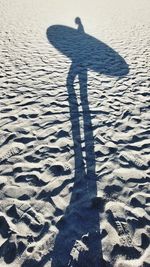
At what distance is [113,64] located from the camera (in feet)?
34.6

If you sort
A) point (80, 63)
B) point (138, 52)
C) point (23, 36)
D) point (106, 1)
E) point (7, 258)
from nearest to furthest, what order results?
1. point (7, 258)
2. point (80, 63)
3. point (138, 52)
4. point (23, 36)
5. point (106, 1)

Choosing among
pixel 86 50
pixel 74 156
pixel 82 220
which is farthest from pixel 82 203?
pixel 86 50

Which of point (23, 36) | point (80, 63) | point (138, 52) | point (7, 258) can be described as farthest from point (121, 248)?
point (23, 36)

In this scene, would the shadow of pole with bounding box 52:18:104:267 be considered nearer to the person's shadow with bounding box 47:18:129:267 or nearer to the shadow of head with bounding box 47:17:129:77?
the person's shadow with bounding box 47:18:129:267

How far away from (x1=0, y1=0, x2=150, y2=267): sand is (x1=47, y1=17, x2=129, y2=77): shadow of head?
8cm

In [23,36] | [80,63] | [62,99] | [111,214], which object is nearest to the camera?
[111,214]

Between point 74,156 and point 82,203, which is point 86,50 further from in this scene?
point 82,203

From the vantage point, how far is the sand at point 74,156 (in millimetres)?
3873

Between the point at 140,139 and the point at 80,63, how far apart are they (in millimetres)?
5226

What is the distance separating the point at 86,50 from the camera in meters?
11.9

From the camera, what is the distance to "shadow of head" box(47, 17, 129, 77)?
10102 millimetres

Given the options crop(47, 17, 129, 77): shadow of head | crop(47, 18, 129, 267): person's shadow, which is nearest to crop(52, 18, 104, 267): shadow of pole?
crop(47, 18, 129, 267): person's shadow

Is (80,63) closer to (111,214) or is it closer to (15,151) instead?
(15,151)

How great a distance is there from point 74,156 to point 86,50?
7.57 m
